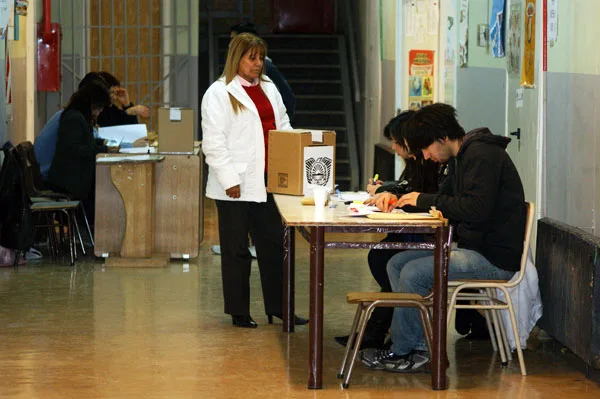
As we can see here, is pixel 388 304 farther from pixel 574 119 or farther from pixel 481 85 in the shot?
pixel 481 85

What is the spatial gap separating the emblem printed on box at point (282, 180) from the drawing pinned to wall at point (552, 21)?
156cm

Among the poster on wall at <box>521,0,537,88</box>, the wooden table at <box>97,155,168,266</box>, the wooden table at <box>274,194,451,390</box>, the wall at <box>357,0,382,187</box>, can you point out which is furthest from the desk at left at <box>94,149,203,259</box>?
the wooden table at <box>274,194,451,390</box>

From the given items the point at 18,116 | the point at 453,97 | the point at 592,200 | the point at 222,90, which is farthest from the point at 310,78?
the point at 592,200

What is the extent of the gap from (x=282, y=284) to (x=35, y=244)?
3.72m

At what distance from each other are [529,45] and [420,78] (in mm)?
3630

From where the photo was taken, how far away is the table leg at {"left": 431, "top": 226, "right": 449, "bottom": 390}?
504 centimetres

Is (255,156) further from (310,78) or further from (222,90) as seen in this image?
(310,78)

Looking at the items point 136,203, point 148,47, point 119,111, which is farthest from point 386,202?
point 148,47

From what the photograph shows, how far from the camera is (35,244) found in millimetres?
9758

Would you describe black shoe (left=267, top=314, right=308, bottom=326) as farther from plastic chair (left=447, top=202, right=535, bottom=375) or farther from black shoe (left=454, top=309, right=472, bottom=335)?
plastic chair (left=447, top=202, right=535, bottom=375)

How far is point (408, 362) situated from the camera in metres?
5.43

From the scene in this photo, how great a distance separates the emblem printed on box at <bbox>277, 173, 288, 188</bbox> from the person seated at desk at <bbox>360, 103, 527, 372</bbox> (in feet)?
3.38

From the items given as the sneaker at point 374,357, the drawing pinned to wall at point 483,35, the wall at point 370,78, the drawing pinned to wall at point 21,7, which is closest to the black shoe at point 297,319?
the sneaker at point 374,357

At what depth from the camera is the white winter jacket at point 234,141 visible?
6.47 m
